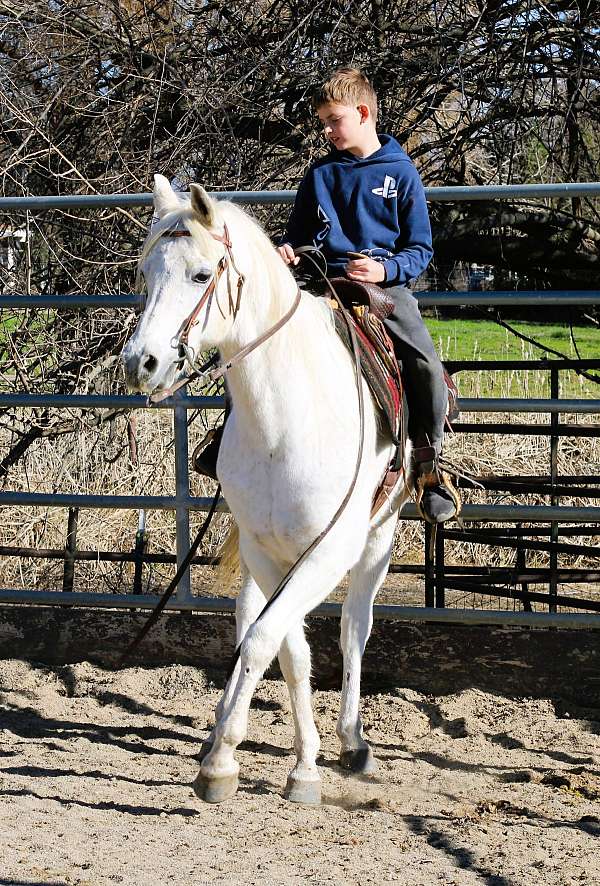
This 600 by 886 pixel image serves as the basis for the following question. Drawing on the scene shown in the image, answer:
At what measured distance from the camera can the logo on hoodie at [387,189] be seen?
151 inches

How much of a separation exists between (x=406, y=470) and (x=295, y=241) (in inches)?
37.5

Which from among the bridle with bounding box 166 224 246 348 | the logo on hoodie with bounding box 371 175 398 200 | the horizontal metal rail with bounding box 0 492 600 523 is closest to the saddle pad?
the logo on hoodie with bounding box 371 175 398 200

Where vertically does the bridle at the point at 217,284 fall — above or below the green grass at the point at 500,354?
above

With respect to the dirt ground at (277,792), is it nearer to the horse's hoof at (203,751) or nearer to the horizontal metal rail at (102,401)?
the horse's hoof at (203,751)

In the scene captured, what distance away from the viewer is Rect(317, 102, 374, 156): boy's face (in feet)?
12.3

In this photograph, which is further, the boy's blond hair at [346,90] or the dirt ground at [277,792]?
the boy's blond hair at [346,90]

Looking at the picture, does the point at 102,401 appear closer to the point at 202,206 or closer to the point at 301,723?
the point at 301,723

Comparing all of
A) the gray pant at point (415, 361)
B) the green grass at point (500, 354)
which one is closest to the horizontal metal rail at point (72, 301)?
the gray pant at point (415, 361)

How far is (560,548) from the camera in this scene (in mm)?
6016

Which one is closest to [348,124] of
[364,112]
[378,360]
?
[364,112]

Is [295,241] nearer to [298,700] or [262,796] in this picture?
[298,700]

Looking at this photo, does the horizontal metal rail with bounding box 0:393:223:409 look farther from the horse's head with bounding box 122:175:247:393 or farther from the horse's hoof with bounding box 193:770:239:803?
the horse's hoof with bounding box 193:770:239:803

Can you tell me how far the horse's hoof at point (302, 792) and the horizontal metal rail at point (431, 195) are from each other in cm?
218

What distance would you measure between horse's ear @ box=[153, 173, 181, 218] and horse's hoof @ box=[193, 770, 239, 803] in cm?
168
